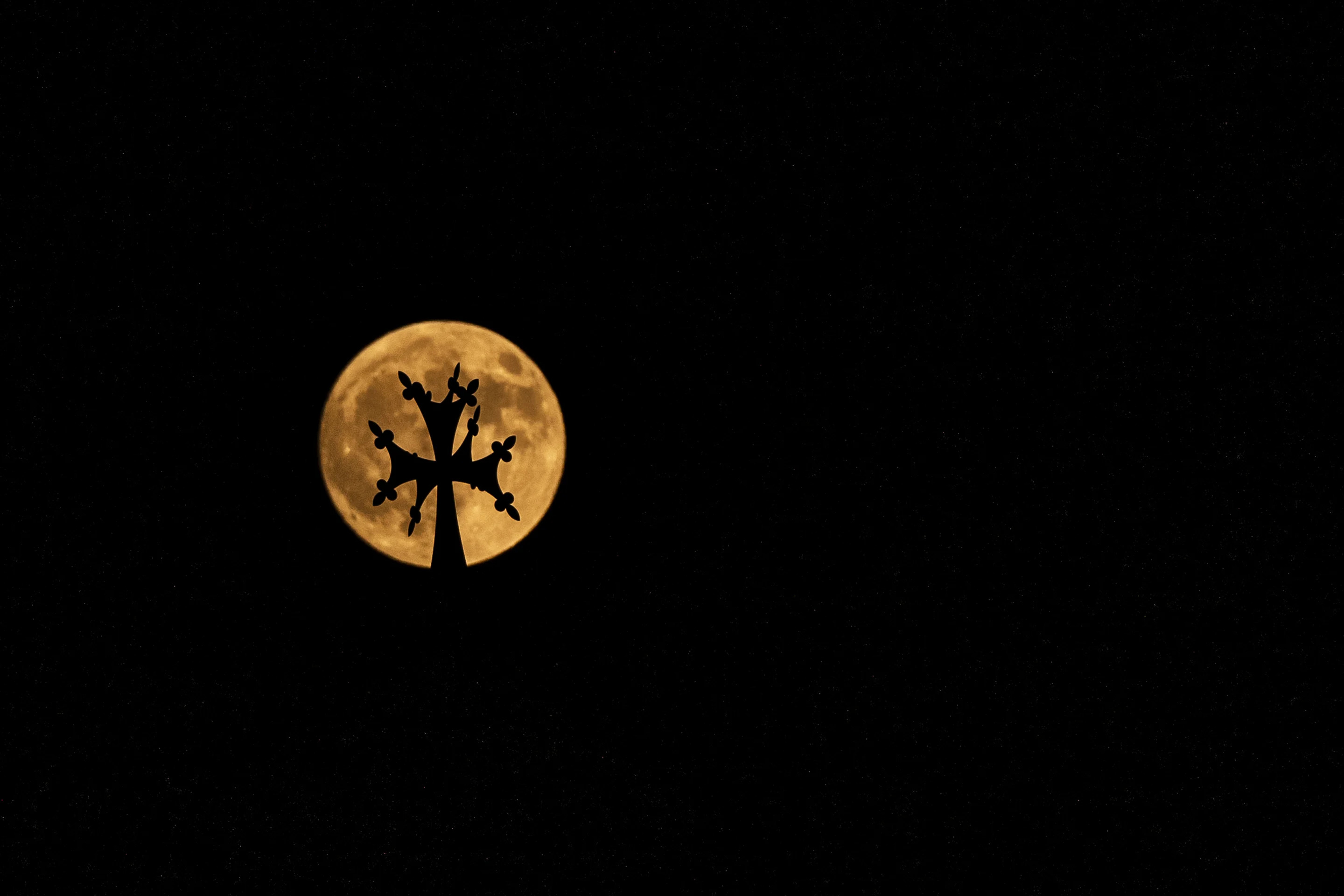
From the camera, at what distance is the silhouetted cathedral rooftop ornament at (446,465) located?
→ 2658mm

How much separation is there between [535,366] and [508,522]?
1.78 ft

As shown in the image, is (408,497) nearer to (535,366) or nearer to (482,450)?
(482,450)

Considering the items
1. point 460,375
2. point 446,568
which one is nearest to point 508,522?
point 446,568

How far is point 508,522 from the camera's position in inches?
110

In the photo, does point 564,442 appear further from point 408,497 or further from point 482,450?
point 408,497

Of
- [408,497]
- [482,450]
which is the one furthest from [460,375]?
[408,497]

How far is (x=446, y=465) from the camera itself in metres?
2.68

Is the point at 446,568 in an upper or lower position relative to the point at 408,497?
lower

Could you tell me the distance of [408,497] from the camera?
8.95 feet

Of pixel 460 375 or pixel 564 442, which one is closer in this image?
pixel 460 375

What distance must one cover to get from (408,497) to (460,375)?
0.43 m

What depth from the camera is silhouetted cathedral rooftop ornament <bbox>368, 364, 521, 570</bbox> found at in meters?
2.66

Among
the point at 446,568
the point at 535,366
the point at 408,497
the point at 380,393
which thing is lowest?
the point at 446,568

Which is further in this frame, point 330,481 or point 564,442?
point 564,442
